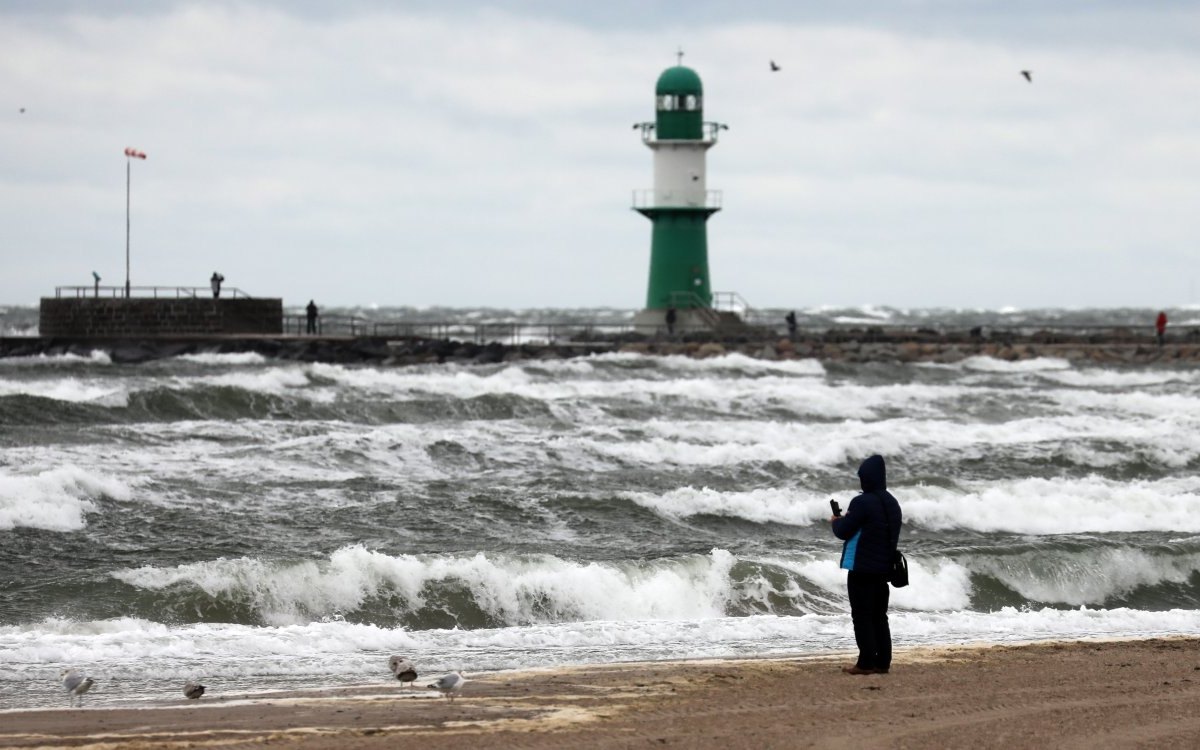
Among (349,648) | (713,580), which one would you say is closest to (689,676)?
(349,648)

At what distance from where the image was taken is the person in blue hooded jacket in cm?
817

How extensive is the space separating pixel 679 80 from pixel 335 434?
2217cm

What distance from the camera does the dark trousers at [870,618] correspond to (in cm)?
825

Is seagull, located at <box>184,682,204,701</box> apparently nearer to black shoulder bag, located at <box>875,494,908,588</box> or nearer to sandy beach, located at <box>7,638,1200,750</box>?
sandy beach, located at <box>7,638,1200,750</box>

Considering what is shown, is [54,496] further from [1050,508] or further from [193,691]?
[1050,508]

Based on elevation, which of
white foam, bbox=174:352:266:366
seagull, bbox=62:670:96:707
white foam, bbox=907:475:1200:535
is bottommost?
white foam, bbox=907:475:1200:535

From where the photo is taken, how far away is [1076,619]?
11258 millimetres

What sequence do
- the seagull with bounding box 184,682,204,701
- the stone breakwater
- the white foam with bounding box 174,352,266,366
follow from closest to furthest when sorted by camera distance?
the seagull with bounding box 184,682,204,701 < the white foam with bounding box 174,352,266,366 < the stone breakwater

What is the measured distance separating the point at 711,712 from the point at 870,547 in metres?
1.40

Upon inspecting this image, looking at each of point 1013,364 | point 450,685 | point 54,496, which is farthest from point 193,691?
point 1013,364

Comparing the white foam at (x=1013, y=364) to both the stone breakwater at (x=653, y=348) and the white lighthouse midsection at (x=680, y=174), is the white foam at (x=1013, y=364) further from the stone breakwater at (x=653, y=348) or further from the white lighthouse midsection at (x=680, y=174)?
the white lighthouse midsection at (x=680, y=174)

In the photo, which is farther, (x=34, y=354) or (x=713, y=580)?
(x=34, y=354)

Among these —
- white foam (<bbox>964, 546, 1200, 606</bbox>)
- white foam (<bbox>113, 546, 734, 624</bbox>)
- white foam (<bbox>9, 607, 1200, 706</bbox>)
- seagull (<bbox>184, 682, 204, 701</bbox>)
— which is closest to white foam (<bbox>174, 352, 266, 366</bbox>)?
white foam (<bbox>113, 546, 734, 624</bbox>)

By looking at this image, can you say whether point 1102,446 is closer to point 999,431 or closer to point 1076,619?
point 999,431
